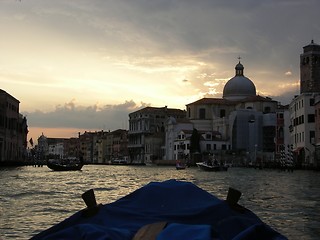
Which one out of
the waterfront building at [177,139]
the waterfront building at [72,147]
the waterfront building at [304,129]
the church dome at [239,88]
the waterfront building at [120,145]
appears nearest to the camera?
the waterfront building at [304,129]

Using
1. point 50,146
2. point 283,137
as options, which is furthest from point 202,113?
point 50,146

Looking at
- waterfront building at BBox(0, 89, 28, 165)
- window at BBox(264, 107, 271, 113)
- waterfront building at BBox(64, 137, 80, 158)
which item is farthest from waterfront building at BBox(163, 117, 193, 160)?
waterfront building at BBox(64, 137, 80, 158)

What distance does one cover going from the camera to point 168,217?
4.23 m

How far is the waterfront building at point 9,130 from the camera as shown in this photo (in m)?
61.9

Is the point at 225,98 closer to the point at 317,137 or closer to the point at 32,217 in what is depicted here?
the point at 317,137

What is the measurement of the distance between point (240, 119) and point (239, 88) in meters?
12.3

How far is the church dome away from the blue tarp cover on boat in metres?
83.8

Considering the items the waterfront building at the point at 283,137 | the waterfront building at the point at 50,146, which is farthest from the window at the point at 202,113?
the waterfront building at the point at 50,146

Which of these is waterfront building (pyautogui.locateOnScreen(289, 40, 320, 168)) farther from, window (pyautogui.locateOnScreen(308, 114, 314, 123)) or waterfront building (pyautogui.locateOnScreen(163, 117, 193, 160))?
waterfront building (pyautogui.locateOnScreen(163, 117, 193, 160))

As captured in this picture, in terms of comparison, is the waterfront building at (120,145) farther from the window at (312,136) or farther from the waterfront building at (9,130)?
the window at (312,136)

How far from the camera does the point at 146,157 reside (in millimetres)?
99375

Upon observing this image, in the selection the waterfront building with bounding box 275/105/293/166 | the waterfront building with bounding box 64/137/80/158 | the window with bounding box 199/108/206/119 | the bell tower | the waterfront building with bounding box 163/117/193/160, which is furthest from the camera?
the waterfront building with bounding box 64/137/80/158

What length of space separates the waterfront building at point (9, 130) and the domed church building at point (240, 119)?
27.2m

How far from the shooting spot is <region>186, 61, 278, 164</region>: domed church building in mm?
76312
